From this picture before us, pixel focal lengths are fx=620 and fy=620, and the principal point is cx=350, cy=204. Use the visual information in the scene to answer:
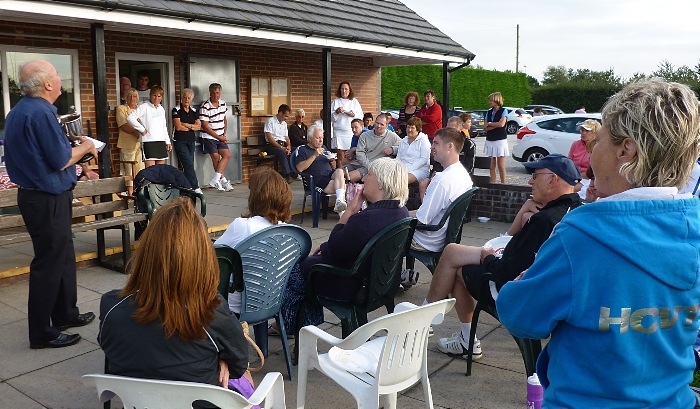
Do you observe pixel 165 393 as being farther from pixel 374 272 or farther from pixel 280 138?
pixel 280 138

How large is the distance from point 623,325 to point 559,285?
168 mm

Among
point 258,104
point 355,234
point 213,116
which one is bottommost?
point 355,234

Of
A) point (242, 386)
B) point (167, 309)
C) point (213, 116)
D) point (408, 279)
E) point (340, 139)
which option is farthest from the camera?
point (340, 139)

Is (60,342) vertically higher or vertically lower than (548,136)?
lower

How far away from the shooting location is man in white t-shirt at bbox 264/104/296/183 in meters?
10.9

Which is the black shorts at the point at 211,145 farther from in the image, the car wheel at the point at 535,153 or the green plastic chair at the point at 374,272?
the car wheel at the point at 535,153

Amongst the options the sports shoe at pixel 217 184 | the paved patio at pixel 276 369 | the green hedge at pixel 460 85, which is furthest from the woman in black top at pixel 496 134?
the green hedge at pixel 460 85

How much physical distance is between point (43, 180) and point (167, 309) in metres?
2.37

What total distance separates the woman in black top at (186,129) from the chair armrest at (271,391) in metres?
7.47

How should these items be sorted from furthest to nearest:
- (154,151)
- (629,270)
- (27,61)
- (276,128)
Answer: (276,128)
(154,151)
(27,61)
(629,270)

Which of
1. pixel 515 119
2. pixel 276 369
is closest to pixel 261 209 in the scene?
pixel 276 369

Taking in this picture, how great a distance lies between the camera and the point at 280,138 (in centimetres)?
1116

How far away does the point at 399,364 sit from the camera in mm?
2791

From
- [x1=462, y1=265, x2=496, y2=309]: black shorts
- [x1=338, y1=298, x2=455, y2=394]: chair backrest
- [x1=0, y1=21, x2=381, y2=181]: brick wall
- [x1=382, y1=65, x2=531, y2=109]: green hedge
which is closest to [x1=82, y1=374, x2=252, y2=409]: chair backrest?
[x1=338, y1=298, x2=455, y2=394]: chair backrest
